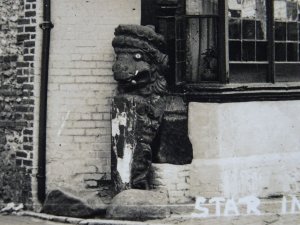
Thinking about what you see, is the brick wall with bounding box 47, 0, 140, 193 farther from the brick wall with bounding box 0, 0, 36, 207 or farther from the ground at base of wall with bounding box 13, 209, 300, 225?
the ground at base of wall with bounding box 13, 209, 300, 225

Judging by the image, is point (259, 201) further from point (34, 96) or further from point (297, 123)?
Answer: point (34, 96)

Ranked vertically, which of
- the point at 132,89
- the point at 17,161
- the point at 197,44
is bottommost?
the point at 17,161

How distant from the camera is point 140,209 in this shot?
6320mm

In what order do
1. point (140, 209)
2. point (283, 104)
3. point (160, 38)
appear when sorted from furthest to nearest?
point (283, 104)
point (160, 38)
point (140, 209)

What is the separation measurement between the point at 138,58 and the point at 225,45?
1.41m

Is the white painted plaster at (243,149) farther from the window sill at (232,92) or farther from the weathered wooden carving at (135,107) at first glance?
the weathered wooden carving at (135,107)

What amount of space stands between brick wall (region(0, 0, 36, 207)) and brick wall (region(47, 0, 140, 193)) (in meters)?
0.33

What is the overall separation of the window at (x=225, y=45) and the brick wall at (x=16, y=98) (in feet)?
6.77

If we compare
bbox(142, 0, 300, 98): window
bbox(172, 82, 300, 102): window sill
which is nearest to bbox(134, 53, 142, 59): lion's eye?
bbox(142, 0, 300, 98): window

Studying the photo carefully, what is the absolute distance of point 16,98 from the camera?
7.26 metres

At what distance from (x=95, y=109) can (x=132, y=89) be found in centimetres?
67

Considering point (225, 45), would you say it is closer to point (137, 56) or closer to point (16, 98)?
point (137, 56)

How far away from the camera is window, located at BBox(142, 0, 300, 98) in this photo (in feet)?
23.6

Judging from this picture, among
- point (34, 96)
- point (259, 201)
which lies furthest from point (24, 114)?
point (259, 201)
